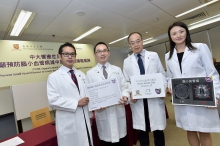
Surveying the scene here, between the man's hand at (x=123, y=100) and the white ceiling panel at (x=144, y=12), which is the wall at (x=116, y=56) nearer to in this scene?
the white ceiling panel at (x=144, y=12)

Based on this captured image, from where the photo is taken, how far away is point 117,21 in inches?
162

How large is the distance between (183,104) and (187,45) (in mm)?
600

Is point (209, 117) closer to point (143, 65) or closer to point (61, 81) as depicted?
point (143, 65)

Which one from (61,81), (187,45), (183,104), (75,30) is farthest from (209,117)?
(75,30)

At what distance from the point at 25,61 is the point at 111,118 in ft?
11.1

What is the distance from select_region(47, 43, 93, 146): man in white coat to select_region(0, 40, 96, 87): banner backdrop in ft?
9.09

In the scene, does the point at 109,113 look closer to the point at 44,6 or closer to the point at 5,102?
the point at 44,6

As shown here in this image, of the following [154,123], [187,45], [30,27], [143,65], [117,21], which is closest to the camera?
[187,45]

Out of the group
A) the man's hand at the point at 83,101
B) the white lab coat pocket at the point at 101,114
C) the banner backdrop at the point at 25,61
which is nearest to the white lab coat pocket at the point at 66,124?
the man's hand at the point at 83,101

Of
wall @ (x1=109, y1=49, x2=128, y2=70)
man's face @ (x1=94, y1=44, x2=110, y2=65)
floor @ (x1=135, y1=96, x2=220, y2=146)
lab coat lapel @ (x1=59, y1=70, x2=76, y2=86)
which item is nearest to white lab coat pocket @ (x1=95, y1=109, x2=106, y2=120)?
lab coat lapel @ (x1=59, y1=70, x2=76, y2=86)

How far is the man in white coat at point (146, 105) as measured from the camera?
1577mm

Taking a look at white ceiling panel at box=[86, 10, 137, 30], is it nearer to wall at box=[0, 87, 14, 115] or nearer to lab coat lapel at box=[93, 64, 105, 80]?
lab coat lapel at box=[93, 64, 105, 80]

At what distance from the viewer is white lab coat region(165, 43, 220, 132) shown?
129 centimetres

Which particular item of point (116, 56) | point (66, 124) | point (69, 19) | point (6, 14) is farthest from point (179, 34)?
point (116, 56)
